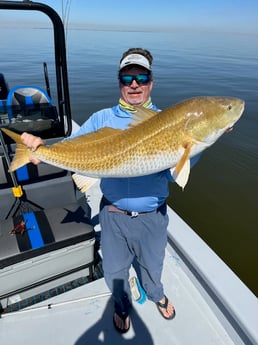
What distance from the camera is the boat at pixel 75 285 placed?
287cm

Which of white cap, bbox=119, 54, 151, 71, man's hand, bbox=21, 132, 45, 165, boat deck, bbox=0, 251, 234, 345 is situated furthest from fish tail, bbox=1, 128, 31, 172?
boat deck, bbox=0, 251, 234, 345

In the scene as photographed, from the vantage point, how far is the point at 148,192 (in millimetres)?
2660

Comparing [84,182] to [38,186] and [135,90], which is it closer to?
[135,90]

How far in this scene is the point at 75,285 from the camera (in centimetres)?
346

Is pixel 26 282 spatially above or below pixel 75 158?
below

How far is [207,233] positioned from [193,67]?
2499 centimetres

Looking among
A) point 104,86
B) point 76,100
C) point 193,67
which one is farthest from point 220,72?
point 76,100

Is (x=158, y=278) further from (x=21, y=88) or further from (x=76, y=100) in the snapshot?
(x=76, y=100)

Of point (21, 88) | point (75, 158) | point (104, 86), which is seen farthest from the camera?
point (104, 86)

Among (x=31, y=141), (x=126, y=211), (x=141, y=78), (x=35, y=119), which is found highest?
(x=141, y=78)

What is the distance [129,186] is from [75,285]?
166 centimetres

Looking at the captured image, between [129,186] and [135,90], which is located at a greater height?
[135,90]

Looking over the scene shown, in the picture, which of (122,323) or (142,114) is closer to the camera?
(142,114)

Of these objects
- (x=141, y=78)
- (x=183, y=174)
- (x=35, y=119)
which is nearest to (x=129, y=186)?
(x=183, y=174)
